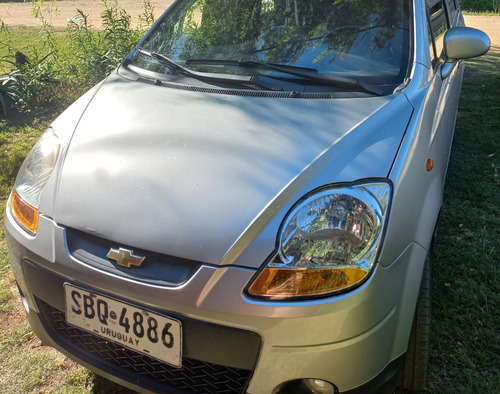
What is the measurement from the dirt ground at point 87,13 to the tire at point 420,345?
8.20 m

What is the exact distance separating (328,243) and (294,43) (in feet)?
4.11

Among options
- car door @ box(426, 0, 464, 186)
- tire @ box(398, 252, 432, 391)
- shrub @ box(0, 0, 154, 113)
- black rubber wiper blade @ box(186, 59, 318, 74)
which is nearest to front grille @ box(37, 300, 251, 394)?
tire @ box(398, 252, 432, 391)

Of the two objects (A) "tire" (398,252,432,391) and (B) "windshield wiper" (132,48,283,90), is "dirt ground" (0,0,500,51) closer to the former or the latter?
(B) "windshield wiper" (132,48,283,90)

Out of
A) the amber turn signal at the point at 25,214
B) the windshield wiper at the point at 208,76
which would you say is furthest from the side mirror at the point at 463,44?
the amber turn signal at the point at 25,214

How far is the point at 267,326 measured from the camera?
148 centimetres

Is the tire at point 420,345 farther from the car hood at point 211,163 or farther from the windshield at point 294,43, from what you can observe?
the windshield at point 294,43

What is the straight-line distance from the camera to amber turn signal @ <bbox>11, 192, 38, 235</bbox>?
185 centimetres

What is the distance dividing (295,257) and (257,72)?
3.63 feet

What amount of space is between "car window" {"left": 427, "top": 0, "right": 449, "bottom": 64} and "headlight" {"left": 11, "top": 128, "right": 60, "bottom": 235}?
1821 mm

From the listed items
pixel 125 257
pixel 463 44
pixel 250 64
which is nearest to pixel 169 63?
pixel 250 64

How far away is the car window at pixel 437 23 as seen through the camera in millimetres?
2689

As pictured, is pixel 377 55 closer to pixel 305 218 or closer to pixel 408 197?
pixel 408 197

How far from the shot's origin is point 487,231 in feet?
10.5

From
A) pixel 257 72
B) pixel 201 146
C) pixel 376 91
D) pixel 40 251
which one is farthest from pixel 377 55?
pixel 40 251
